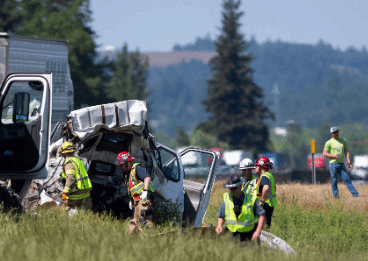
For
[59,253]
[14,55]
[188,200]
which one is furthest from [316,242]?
[14,55]

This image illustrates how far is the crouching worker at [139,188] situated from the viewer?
12.3 m

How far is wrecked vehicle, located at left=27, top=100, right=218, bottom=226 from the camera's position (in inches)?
499

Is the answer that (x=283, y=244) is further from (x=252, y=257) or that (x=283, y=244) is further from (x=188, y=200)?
(x=188, y=200)

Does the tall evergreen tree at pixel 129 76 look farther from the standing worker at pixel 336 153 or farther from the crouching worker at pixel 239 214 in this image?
the crouching worker at pixel 239 214

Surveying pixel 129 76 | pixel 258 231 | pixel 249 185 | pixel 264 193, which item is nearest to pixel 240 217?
pixel 258 231

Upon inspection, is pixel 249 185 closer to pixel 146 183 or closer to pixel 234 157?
pixel 146 183

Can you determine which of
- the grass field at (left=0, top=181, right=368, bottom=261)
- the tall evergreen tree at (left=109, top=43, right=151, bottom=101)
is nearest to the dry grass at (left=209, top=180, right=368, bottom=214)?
the grass field at (left=0, top=181, right=368, bottom=261)

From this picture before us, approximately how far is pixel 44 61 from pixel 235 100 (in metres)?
65.7

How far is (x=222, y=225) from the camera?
A: 31.7 feet

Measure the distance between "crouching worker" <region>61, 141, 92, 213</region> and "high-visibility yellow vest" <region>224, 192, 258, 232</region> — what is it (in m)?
3.62

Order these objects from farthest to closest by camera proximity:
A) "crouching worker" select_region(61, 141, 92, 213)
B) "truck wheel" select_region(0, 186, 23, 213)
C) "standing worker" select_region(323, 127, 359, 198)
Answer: "standing worker" select_region(323, 127, 359, 198) < "crouching worker" select_region(61, 141, 92, 213) < "truck wheel" select_region(0, 186, 23, 213)

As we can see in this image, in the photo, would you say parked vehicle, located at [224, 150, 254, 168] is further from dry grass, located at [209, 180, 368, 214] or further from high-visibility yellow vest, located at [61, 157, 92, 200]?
high-visibility yellow vest, located at [61, 157, 92, 200]

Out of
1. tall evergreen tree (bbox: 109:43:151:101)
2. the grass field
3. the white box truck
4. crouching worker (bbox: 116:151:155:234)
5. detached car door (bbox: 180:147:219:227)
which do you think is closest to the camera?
the grass field

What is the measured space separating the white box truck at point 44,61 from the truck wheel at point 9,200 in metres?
5.51
